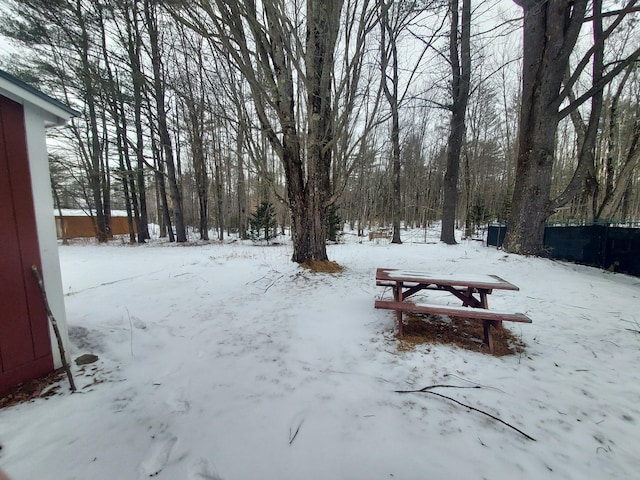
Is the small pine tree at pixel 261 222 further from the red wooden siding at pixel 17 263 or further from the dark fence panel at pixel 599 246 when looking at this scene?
the dark fence panel at pixel 599 246

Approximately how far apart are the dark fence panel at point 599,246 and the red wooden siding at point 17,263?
9841mm

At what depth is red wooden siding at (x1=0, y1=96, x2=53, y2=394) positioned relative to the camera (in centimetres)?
195

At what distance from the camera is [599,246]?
21.3 ft

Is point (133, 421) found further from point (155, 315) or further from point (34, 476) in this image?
point (155, 315)

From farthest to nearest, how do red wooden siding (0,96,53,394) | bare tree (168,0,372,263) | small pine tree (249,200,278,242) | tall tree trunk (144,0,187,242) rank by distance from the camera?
small pine tree (249,200,278,242), tall tree trunk (144,0,187,242), bare tree (168,0,372,263), red wooden siding (0,96,53,394)

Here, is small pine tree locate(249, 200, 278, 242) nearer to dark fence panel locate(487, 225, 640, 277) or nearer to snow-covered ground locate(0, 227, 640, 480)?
snow-covered ground locate(0, 227, 640, 480)

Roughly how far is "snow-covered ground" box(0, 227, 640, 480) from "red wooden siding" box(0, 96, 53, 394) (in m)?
Answer: 0.36

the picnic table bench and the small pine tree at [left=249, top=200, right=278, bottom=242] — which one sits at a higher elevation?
the small pine tree at [left=249, top=200, right=278, bottom=242]

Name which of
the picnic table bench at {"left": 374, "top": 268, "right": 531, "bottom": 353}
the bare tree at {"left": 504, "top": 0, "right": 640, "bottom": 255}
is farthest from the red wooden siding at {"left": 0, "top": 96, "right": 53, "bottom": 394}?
the bare tree at {"left": 504, "top": 0, "right": 640, "bottom": 255}

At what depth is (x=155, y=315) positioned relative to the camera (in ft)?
11.4

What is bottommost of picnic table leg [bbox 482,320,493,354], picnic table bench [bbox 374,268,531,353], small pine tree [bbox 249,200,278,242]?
picnic table leg [bbox 482,320,493,354]

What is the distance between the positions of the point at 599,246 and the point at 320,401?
8.52 meters

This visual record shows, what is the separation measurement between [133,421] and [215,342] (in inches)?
42.4

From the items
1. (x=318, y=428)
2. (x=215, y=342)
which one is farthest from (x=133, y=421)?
(x=318, y=428)
